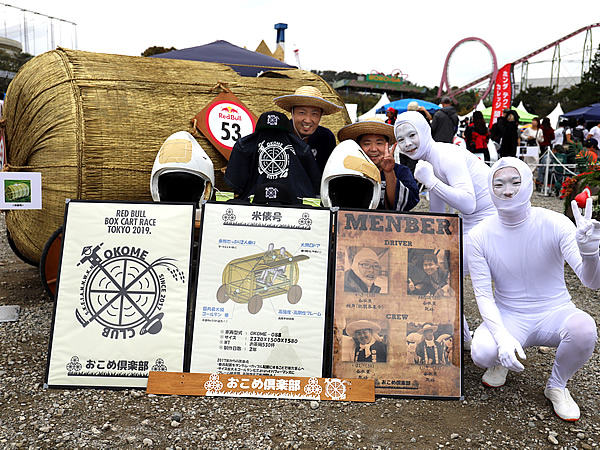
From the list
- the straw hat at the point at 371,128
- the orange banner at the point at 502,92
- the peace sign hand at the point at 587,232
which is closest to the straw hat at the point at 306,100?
the straw hat at the point at 371,128

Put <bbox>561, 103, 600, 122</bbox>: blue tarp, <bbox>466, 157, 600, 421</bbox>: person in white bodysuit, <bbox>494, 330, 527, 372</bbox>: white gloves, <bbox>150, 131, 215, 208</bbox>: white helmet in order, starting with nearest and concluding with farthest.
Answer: <bbox>494, 330, 527, 372</bbox>: white gloves, <bbox>466, 157, 600, 421</bbox>: person in white bodysuit, <bbox>150, 131, 215, 208</bbox>: white helmet, <bbox>561, 103, 600, 122</bbox>: blue tarp

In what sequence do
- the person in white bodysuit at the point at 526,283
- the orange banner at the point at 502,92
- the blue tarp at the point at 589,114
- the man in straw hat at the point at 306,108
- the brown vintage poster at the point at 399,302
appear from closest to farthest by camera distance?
the person in white bodysuit at the point at 526,283 → the brown vintage poster at the point at 399,302 → the man in straw hat at the point at 306,108 → the orange banner at the point at 502,92 → the blue tarp at the point at 589,114

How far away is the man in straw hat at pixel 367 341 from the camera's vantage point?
114 inches

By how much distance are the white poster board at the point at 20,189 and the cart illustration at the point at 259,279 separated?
6.02 feet

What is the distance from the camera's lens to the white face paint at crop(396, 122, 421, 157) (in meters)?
3.49

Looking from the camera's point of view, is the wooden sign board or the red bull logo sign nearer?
the wooden sign board

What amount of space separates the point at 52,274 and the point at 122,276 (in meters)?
1.56

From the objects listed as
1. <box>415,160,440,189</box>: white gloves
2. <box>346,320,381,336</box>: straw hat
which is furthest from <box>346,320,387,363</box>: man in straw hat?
<box>415,160,440,189</box>: white gloves

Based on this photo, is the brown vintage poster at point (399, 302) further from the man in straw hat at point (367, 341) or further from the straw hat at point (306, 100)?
the straw hat at point (306, 100)

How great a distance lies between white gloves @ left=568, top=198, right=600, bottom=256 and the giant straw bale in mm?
2994

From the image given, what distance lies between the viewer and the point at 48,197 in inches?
164

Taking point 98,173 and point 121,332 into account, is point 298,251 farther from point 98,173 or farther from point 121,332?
point 98,173

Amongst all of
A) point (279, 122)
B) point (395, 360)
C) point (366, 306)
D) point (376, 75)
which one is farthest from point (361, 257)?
point (376, 75)

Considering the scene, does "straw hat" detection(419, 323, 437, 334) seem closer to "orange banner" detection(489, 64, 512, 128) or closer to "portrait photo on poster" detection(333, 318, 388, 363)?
"portrait photo on poster" detection(333, 318, 388, 363)
